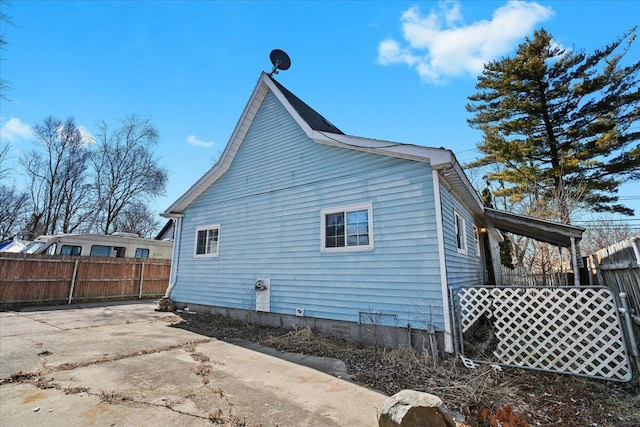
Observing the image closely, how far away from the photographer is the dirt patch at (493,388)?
316 centimetres

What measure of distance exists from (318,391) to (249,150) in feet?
24.0

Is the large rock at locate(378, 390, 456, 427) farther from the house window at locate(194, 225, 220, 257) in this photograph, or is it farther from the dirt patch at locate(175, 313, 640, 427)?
the house window at locate(194, 225, 220, 257)

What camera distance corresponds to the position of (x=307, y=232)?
7258 millimetres

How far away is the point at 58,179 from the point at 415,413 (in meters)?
31.9

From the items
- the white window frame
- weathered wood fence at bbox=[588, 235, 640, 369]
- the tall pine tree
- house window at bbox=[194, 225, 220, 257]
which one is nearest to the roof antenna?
house window at bbox=[194, 225, 220, 257]

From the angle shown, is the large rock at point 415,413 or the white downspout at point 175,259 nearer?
the large rock at point 415,413

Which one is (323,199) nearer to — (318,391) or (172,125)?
(318,391)

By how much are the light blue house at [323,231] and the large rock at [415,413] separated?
9.71 feet

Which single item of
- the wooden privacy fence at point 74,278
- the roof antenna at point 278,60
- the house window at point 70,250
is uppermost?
the roof antenna at point 278,60

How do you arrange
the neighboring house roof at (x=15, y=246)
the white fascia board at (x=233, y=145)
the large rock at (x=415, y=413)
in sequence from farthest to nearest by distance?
the neighboring house roof at (x=15, y=246)
the white fascia board at (x=233, y=145)
the large rock at (x=415, y=413)

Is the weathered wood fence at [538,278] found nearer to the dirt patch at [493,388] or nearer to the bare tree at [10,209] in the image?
the dirt patch at [493,388]

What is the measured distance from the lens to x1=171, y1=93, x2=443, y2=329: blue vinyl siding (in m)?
5.74

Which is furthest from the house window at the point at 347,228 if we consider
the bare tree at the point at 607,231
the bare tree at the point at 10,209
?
the bare tree at the point at 10,209

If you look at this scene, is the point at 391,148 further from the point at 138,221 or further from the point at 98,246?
the point at 138,221
